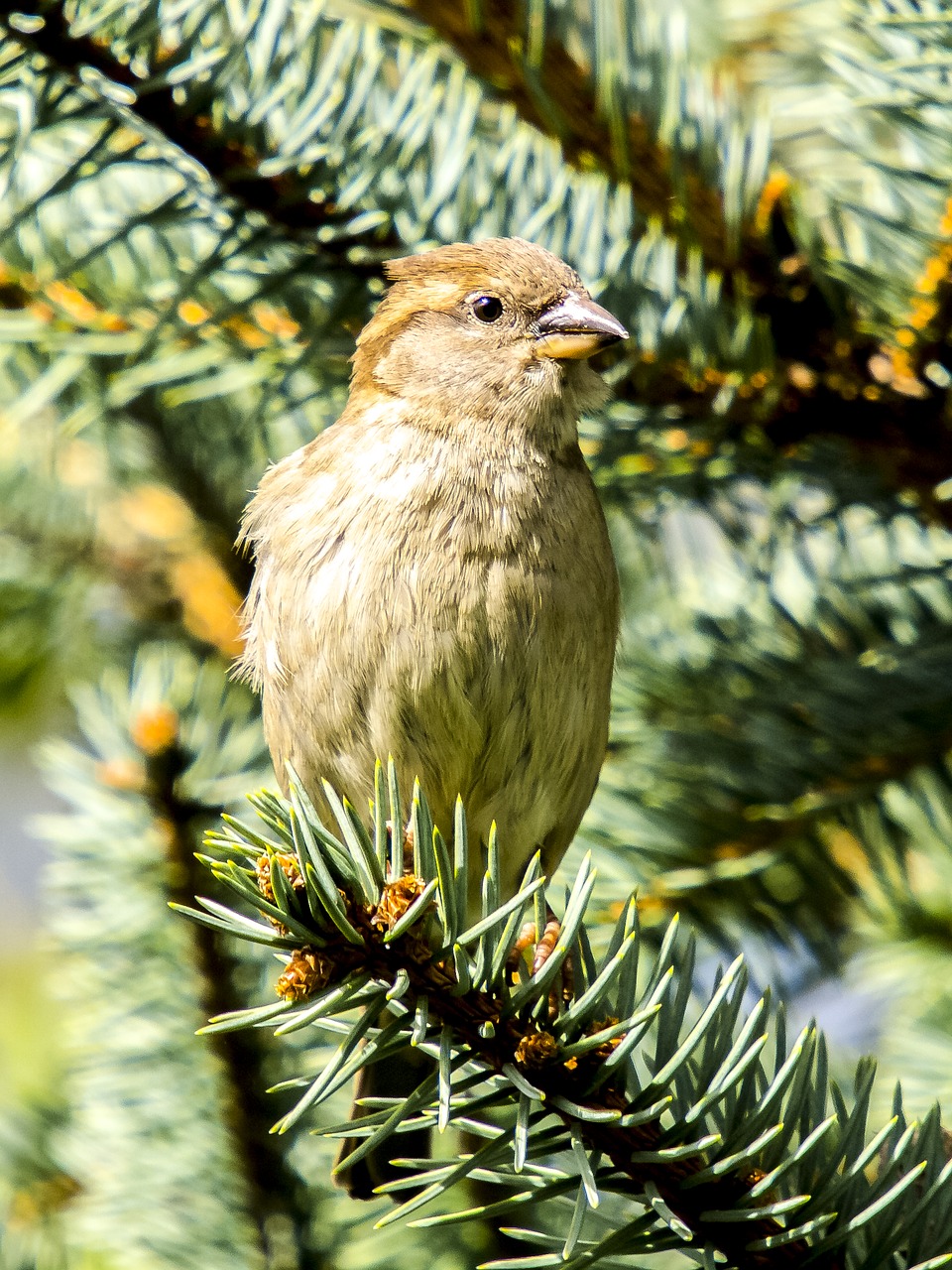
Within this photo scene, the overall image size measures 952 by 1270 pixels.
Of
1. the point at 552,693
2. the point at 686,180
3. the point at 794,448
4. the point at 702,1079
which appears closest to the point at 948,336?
the point at 794,448

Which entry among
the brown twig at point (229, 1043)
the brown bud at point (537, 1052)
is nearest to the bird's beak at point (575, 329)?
the brown twig at point (229, 1043)

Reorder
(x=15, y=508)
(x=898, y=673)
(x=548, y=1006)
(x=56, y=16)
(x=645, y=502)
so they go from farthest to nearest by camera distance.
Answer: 1. (x=15, y=508)
2. (x=645, y=502)
3. (x=898, y=673)
4. (x=56, y=16)
5. (x=548, y=1006)

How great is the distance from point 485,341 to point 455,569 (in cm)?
58

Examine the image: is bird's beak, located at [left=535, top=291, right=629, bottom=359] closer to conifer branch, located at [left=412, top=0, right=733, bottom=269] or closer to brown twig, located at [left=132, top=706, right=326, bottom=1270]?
conifer branch, located at [left=412, top=0, right=733, bottom=269]

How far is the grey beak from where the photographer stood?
2047 millimetres

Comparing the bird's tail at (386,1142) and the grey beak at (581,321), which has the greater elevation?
the grey beak at (581,321)

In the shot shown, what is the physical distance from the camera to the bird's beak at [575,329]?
6.78 feet

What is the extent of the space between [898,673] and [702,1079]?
3.00 feet

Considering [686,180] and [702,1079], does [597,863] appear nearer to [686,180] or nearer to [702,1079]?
[702,1079]

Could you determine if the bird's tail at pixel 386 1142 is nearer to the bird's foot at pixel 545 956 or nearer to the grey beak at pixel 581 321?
the bird's foot at pixel 545 956

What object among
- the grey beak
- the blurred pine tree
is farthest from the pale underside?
the grey beak

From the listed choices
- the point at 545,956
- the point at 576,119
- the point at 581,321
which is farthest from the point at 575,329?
the point at 545,956

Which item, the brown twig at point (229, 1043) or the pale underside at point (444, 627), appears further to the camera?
the pale underside at point (444, 627)

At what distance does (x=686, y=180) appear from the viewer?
6.51 feet
